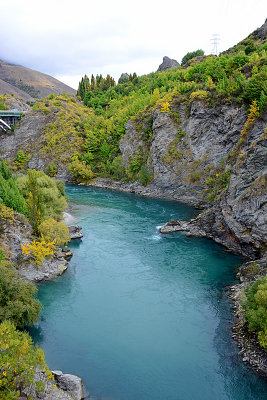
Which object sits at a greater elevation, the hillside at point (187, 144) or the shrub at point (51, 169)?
the hillside at point (187, 144)

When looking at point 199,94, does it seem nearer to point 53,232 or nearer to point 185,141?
point 185,141

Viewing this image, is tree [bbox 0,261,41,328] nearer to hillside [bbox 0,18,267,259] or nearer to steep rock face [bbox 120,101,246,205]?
hillside [bbox 0,18,267,259]

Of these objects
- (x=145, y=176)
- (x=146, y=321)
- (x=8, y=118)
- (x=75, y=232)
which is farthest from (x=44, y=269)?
(x=8, y=118)

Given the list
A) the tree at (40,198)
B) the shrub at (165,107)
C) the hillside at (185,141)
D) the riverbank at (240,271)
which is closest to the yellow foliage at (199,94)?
the hillside at (185,141)

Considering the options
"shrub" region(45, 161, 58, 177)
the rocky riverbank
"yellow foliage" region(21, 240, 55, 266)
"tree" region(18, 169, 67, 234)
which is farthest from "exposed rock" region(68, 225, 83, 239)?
"shrub" region(45, 161, 58, 177)

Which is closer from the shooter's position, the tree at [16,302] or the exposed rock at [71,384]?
the exposed rock at [71,384]

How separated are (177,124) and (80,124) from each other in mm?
40635

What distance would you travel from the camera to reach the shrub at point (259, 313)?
20812mm

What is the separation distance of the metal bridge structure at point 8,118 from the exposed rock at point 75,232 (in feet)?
231

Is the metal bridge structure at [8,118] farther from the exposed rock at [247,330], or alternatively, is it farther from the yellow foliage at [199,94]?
the exposed rock at [247,330]

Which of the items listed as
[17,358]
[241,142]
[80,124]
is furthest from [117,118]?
[17,358]

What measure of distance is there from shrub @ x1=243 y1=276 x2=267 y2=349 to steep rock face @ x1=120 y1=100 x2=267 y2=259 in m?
13.2

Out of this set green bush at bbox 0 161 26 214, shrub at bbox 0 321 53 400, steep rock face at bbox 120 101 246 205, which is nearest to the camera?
shrub at bbox 0 321 53 400

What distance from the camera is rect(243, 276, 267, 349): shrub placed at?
20.8 meters
